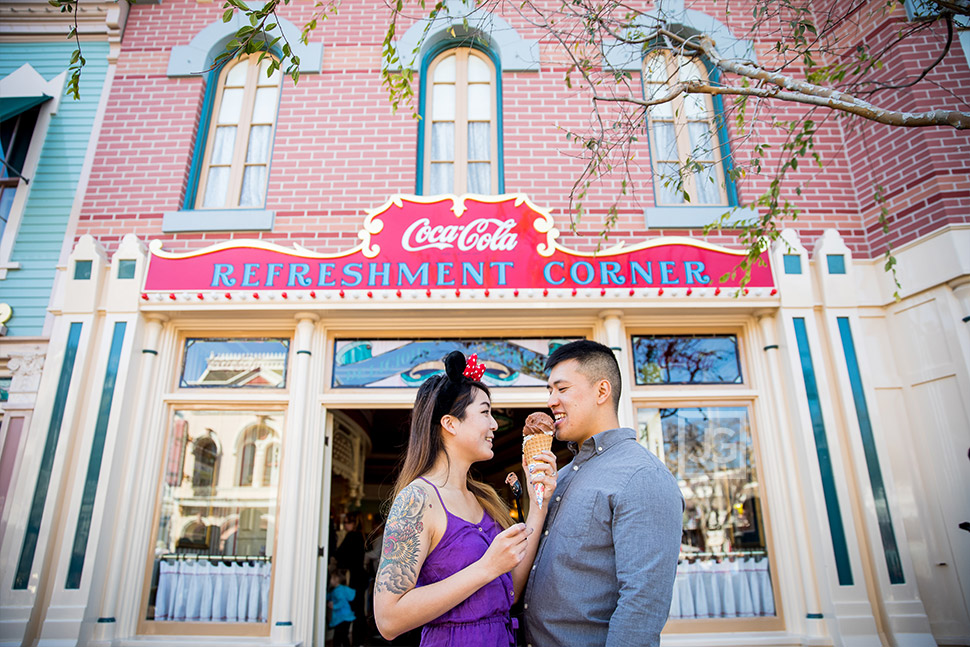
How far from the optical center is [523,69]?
7.52 meters

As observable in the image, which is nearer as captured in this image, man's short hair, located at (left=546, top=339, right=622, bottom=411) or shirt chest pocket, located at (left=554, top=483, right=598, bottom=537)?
shirt chest pocket, located at (left=554, top=483, right=598, bottom=537)

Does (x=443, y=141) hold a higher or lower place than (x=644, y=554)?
higher

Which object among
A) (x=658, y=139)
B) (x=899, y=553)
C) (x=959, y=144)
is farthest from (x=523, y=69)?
(x=899, y=553)

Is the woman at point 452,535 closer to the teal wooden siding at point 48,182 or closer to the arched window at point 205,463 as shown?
the arched window at point 205,463

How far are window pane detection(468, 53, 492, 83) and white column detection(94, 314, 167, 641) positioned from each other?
14.8 feet

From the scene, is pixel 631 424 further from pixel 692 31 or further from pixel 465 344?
pixel 692 31

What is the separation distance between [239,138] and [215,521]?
4.29 metres

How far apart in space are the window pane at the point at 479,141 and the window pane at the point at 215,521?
144 inches

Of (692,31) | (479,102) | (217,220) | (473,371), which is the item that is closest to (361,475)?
(217,220)

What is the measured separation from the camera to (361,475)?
11547 millimetres

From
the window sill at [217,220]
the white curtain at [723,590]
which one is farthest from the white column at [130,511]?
the white curtain at [723,590]

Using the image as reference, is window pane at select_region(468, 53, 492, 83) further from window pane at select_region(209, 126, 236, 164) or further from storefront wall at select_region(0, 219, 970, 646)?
storefront wall at select_region(0, 219, 970, 646)

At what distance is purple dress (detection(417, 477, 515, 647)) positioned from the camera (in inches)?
100

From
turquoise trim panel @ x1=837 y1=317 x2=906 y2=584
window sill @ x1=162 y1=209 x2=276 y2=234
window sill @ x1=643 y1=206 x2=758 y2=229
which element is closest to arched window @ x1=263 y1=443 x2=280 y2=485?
window sill @ x1=162 y1=209 x2=276 y2=234
